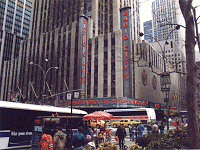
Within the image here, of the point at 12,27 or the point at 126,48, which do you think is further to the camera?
the point at 12,27

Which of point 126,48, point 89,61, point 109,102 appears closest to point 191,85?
point 109,102

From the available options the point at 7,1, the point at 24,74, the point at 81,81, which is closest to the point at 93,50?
the point at 81,81

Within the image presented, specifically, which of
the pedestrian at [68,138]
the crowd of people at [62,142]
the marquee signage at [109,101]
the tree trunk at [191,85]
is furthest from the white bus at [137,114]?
the crowd of people at [62,142]

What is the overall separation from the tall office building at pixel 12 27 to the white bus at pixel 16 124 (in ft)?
254

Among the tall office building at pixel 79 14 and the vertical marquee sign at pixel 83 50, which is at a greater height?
the tall office building at pixel 79 14

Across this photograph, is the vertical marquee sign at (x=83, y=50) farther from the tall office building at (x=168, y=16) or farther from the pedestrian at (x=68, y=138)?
the pedestrian at (x=68, y=138)

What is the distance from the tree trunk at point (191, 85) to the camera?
32.2 ft

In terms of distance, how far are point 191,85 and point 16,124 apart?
1334 cm

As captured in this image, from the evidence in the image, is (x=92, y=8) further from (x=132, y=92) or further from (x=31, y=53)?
(x=132, y=92)

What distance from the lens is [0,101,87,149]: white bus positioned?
1500 cm

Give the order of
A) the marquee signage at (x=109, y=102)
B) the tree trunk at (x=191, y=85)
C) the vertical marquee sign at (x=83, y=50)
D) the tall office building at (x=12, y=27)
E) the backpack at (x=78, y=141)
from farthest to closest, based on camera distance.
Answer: the tall office building at (x=12, y=27)
the vertical marquee sign at (x=83, y=50)
the marquee signage at (x=109, y=102)
the tree trunk at (x=191, y=85)
the backpack at (x=78, y=141)

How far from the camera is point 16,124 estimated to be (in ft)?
52.4

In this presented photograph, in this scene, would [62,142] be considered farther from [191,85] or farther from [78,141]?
[191,85]

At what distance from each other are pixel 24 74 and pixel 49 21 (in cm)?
2972
